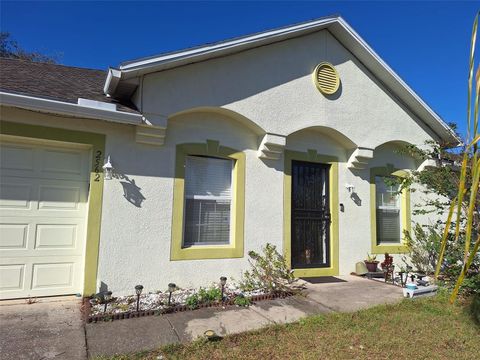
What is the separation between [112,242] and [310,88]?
16.7 feet

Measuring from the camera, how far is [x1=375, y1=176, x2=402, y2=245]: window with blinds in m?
8.88

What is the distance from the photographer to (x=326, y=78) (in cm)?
795

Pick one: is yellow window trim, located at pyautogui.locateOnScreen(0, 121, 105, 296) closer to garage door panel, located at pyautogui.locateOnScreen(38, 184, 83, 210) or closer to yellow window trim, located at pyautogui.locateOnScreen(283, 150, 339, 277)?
garage door panel, located at pyautogui.locateOnScreen(38, 184, 83, 210)

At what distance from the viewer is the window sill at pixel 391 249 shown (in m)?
8.50

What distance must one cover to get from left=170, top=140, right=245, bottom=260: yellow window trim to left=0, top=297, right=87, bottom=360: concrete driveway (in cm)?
187

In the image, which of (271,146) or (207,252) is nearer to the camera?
(207,252)

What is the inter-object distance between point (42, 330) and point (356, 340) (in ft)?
12.6

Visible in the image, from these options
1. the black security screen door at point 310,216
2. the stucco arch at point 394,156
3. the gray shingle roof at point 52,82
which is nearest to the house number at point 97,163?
the gray shingle roof at point 52,82

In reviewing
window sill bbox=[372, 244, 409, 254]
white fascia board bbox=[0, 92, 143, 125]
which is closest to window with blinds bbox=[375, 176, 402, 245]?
window sill bbox=[372, 244, 409, 254]

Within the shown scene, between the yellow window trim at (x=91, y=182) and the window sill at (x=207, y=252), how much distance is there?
1.32 metres

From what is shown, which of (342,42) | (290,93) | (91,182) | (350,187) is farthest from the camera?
(342,42)

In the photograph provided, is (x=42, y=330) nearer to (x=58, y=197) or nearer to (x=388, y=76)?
→ (x=58, y=197)

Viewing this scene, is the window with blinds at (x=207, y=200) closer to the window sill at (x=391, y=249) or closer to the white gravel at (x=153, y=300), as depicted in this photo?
the white gravel at (x=153, y=300)

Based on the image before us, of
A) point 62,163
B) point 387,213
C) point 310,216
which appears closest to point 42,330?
point 62,163
